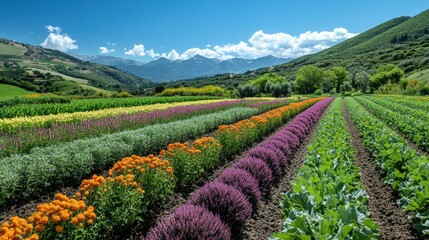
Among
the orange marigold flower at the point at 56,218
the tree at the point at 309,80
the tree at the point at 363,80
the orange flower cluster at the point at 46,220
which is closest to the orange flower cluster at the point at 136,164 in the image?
the orange flower cluster at the point at 46,220

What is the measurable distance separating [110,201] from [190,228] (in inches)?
68.1

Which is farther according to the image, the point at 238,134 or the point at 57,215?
the point at 238,134

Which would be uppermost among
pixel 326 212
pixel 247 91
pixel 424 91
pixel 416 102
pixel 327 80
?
pixel 326 212

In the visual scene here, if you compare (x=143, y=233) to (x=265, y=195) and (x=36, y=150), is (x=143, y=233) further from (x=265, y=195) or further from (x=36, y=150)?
(x=36, y=150)

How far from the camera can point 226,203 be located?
15.8 feet

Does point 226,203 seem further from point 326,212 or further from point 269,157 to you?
point 269,157

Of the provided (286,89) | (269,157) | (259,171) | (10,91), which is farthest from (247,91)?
(259,171)

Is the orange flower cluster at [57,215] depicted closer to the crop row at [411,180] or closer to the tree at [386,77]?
the crop row at [411,180]

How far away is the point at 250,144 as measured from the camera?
43.4ft

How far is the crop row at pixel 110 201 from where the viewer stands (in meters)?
3.36

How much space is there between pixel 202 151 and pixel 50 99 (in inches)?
1315

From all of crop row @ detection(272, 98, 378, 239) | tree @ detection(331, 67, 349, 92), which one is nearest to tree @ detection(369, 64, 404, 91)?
tree @ detection(331, 67, 349, 92)

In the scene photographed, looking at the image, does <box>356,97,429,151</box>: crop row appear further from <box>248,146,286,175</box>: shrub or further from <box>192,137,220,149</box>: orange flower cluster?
<box>192,137,220,149</box>: orange flower cluster

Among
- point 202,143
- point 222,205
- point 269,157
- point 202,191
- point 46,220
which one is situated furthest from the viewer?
point 202,143
